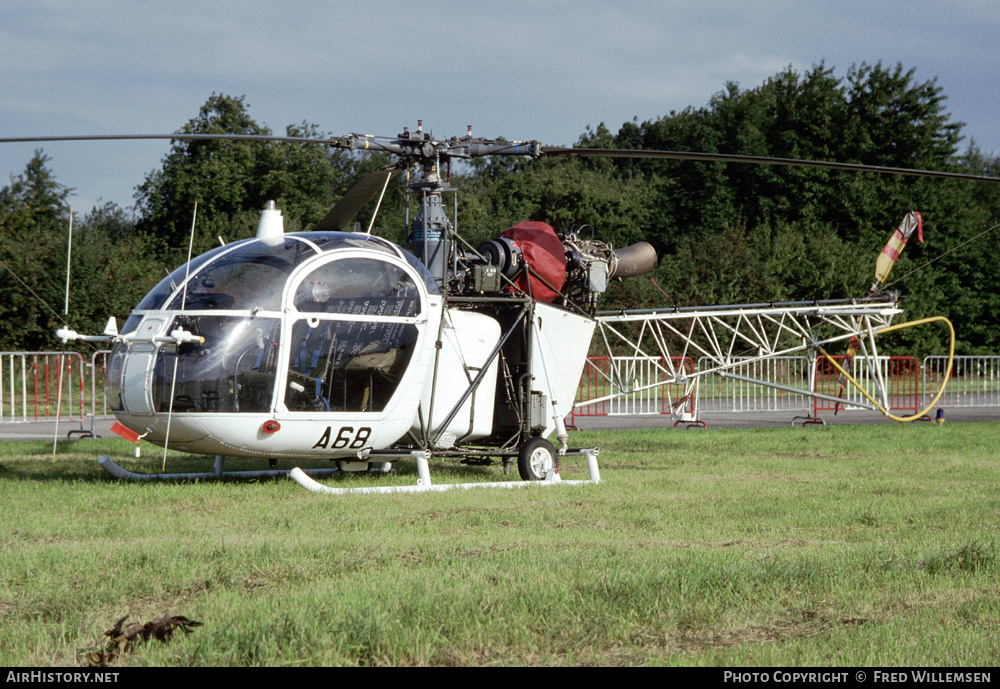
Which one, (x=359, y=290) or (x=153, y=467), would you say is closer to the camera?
(x=359, y=290)

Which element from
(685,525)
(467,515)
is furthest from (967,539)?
(467,515)

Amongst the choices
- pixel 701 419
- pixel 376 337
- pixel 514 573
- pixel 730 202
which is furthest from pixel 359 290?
pixel 730 202

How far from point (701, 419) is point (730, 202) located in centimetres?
2762

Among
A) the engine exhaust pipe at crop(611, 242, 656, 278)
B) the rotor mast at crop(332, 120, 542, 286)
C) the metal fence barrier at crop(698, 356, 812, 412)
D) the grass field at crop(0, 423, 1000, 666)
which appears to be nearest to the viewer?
the grass field at crop(0, 423, 1000, 666)

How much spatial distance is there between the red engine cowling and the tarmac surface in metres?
8.45

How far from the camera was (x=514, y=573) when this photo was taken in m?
5.00

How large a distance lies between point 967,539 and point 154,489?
20.5ft

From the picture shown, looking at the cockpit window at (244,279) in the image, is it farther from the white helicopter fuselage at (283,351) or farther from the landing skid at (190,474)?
the landing skid at (190,474)

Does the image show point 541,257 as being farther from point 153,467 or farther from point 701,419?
point 701,419

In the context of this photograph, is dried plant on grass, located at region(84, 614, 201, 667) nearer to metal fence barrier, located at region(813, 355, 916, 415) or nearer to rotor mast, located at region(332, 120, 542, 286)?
rotor mast, located at region(332, 120, 542, 286)

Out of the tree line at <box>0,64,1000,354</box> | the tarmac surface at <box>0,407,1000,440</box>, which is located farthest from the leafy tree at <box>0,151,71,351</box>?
the tarmac surface at <box>0,407,1000,440</box>

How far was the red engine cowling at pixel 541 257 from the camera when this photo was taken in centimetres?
1041

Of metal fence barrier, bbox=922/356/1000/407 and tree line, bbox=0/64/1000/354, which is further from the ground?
tree line, bbox=0/64/1000/354

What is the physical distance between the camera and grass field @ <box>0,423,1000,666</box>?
12.4ft
